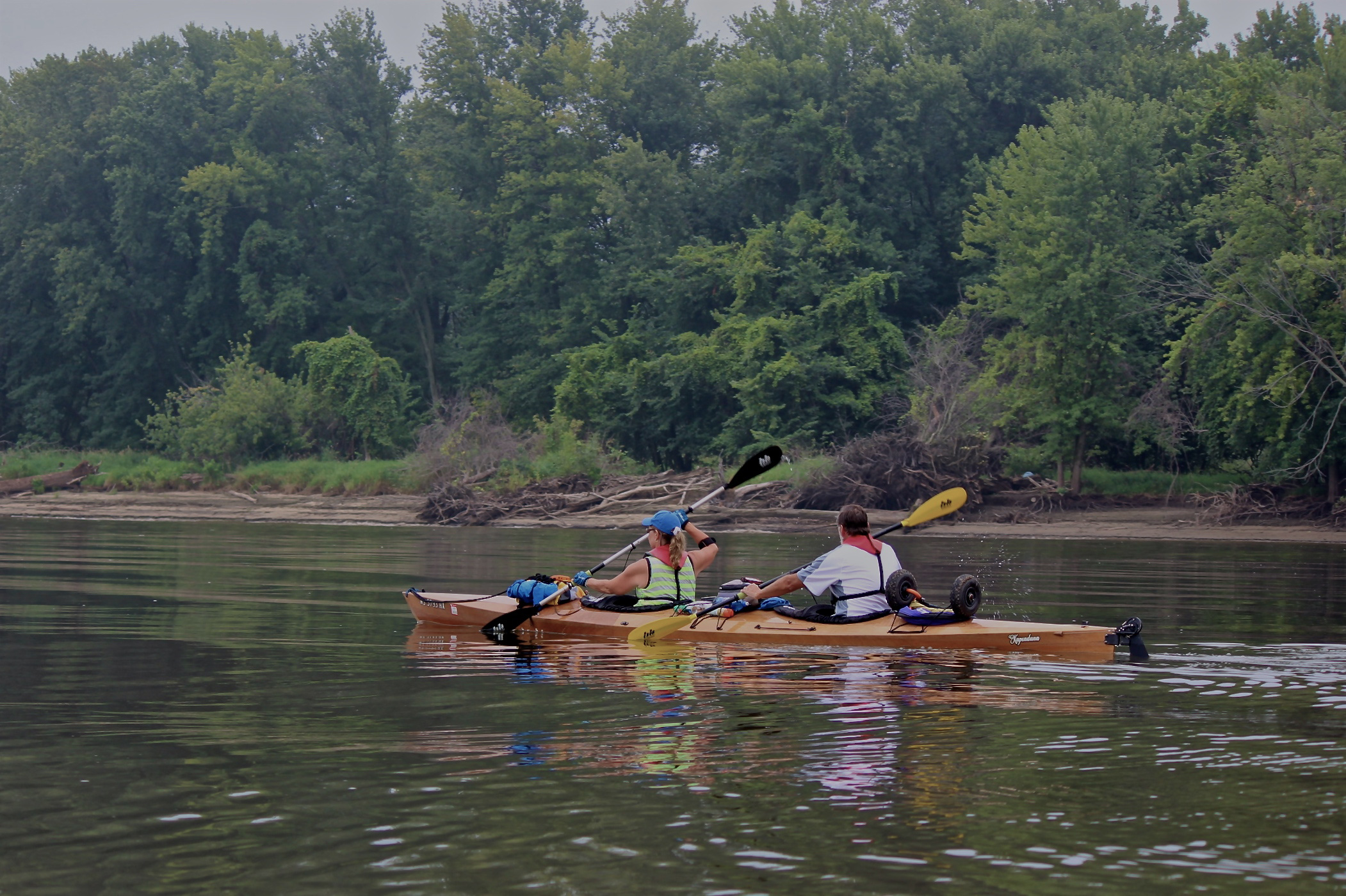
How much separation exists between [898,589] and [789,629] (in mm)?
1050

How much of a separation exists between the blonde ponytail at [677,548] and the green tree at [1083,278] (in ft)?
78.4

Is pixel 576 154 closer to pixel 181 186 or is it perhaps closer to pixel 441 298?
pixel 441 298

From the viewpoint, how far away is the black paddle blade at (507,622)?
44.2 ft

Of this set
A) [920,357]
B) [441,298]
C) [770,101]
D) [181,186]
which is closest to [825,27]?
[770,101]

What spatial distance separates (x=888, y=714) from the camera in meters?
8.59

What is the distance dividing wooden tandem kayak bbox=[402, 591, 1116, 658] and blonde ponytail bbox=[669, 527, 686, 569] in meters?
0.50

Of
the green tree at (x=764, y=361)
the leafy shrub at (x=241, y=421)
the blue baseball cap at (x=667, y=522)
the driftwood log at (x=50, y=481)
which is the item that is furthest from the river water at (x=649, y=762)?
the driftwood log at (x=50, y=481)

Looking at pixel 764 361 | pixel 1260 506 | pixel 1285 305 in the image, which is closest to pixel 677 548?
pixel 1285 305

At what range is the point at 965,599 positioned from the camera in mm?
11367

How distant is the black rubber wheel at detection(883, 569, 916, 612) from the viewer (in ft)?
37.8

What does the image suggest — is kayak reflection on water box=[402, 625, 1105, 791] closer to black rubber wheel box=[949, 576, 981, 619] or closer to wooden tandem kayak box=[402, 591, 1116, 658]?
wooden tandem kayak box=[402, 591, 1116, 658]

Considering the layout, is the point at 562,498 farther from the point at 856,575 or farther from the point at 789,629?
the point at 856,575

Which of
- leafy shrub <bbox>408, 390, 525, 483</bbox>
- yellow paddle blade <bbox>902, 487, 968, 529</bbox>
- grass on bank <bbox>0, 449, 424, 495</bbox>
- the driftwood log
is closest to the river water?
yellow paddle blade <bbox>902, 487, 968, 529</bbox>

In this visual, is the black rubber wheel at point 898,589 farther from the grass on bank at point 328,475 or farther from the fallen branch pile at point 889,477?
the grass on bank at point 328,475
